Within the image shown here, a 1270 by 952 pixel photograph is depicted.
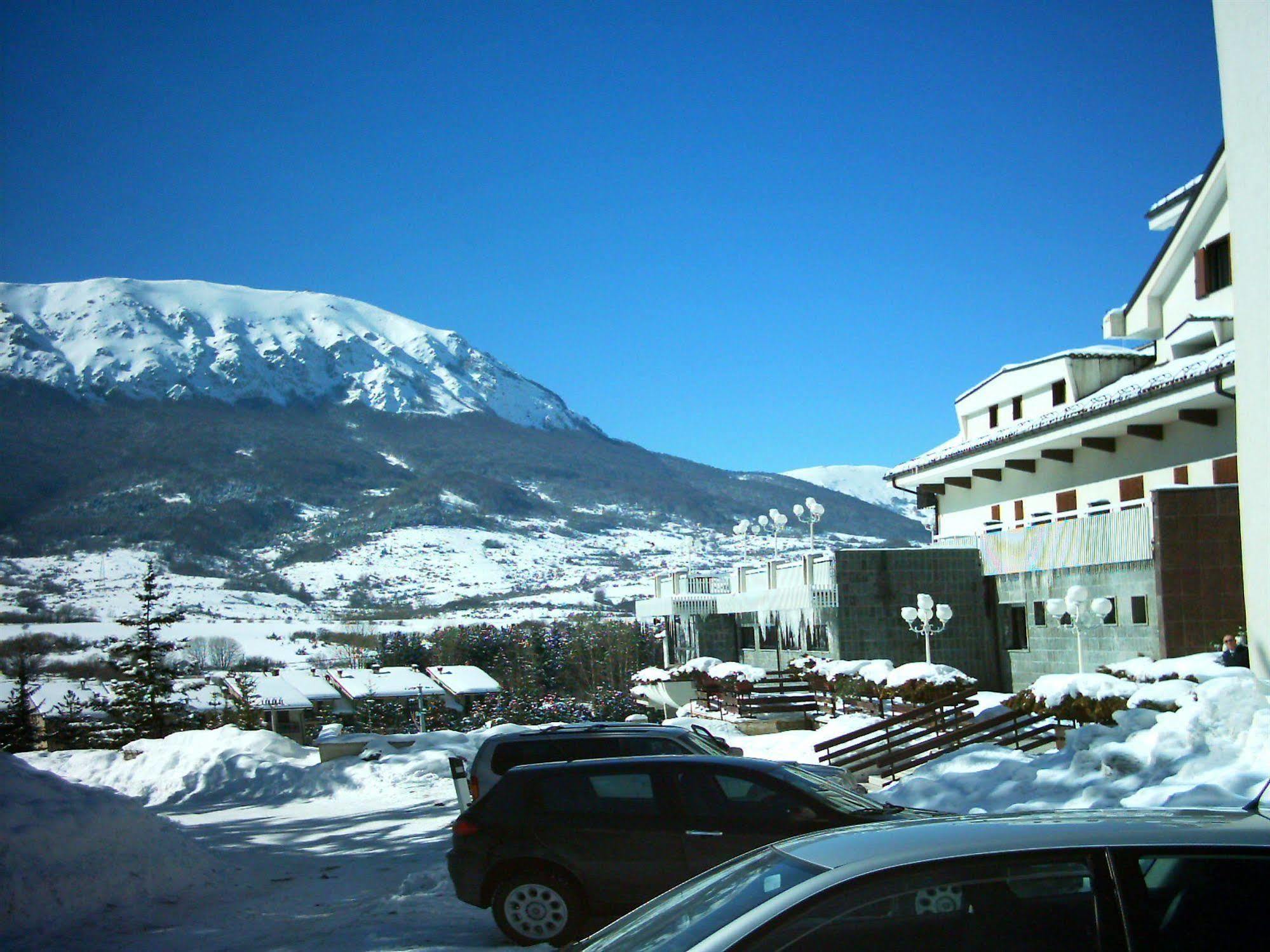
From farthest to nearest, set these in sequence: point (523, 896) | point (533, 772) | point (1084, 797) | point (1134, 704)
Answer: point (1134, 704) → point (1084, 797) → point (533, 772) → point (523, 896)

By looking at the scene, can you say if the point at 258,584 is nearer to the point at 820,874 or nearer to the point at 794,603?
the point at 794,603

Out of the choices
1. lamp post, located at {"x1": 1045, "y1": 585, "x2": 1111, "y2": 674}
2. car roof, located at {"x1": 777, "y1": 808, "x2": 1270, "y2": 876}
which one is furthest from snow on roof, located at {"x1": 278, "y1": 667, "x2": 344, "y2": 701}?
car roof, located at {"x1": 777, "y1": 808, "x2": 1270, "y2": 876}

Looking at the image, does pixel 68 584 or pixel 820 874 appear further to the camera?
pixel 68 584

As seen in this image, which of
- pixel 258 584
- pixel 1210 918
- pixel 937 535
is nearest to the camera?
pixel 1210 918

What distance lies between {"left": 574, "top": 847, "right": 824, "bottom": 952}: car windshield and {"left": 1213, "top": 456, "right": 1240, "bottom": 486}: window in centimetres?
2315

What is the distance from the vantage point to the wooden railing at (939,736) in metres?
17.3

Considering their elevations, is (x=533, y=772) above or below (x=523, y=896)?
above

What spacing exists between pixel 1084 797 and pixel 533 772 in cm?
579

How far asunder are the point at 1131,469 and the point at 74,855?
24.7m

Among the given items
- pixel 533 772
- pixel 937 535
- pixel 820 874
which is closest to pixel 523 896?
pixel 533 772

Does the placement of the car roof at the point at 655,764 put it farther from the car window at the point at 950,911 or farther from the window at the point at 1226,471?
the window at the point at 1226,471

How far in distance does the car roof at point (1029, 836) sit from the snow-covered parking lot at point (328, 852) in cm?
574

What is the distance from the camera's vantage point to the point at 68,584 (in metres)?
104

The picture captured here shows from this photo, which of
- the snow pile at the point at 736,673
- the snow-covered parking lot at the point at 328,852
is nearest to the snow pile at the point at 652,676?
the snow pile at the point at 736,673
